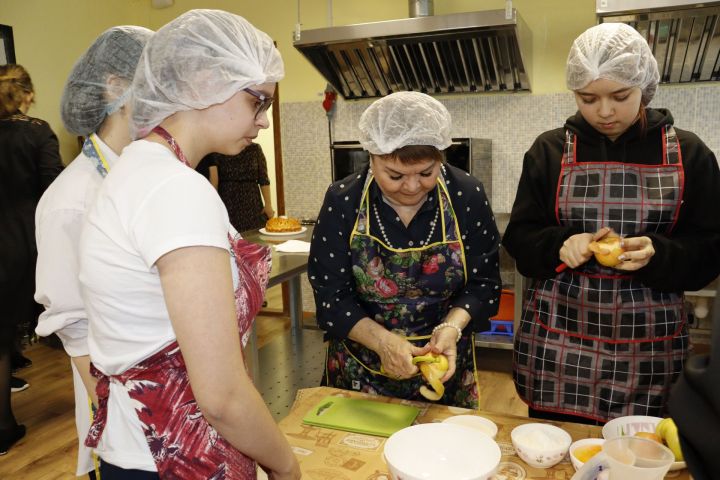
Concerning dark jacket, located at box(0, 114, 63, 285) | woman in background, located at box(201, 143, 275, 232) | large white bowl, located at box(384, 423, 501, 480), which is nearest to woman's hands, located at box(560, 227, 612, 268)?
large white bowl, located at box(384, 423, 501, 480)

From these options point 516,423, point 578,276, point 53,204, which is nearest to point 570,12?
point 578,276

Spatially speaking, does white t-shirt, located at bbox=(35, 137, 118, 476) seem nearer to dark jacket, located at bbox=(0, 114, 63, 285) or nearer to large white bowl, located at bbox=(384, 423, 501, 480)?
large white bowl, located at bbox=(384, 423, 501, 480)

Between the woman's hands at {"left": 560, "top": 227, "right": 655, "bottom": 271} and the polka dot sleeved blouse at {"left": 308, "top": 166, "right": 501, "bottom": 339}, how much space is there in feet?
0.65

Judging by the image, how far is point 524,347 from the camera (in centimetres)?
168

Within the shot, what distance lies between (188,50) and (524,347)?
4.03 ft

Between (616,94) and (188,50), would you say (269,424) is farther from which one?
(616,94)

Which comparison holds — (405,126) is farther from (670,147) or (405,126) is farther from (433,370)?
(670,147)

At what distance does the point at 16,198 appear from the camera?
113 inches

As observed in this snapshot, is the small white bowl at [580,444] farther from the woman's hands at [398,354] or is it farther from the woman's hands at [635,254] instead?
the woman's hands at [635,254]

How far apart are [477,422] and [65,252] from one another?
3.12 ft

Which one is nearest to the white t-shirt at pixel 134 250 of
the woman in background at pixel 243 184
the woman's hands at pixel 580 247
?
the woman's hands at pixel 580 247

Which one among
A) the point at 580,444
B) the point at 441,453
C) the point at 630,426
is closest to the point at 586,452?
the point at 580,444

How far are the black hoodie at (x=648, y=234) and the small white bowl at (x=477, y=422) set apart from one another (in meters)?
0.54

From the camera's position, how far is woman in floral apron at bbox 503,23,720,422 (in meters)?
1.51
